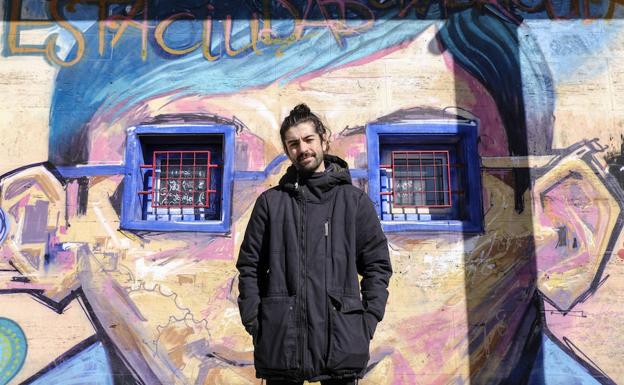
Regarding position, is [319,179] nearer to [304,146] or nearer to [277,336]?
[304,146]

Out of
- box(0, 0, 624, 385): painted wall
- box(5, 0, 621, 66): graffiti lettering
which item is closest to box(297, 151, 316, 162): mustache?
box(0, 0, 624, 385): painted wall

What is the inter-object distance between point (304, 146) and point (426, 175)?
2430 millimetres

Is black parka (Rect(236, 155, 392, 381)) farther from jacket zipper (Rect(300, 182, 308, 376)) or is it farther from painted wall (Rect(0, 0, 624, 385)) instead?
painted wall (Rect(0, 0, 624, 385))

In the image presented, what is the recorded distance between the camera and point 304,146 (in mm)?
2373

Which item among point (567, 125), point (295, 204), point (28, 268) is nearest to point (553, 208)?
point (567, 125)

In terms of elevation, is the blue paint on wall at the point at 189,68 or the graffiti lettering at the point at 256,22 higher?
the graffiti lettering at the point at 256,22

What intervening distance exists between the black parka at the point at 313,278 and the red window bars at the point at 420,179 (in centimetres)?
209

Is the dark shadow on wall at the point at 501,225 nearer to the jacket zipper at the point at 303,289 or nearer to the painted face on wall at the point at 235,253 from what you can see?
the painted face on wall at the point at 235,253

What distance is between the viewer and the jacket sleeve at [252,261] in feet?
7.50

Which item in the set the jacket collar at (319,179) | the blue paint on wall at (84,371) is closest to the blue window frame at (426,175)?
the jacket collar at (319,179)

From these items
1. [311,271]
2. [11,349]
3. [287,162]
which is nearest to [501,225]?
[287,162]

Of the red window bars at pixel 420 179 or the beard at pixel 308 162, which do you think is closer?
the beard at pixel 308 162

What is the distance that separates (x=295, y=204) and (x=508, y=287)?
8.50ft

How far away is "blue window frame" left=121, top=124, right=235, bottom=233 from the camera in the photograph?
14.3 feet
